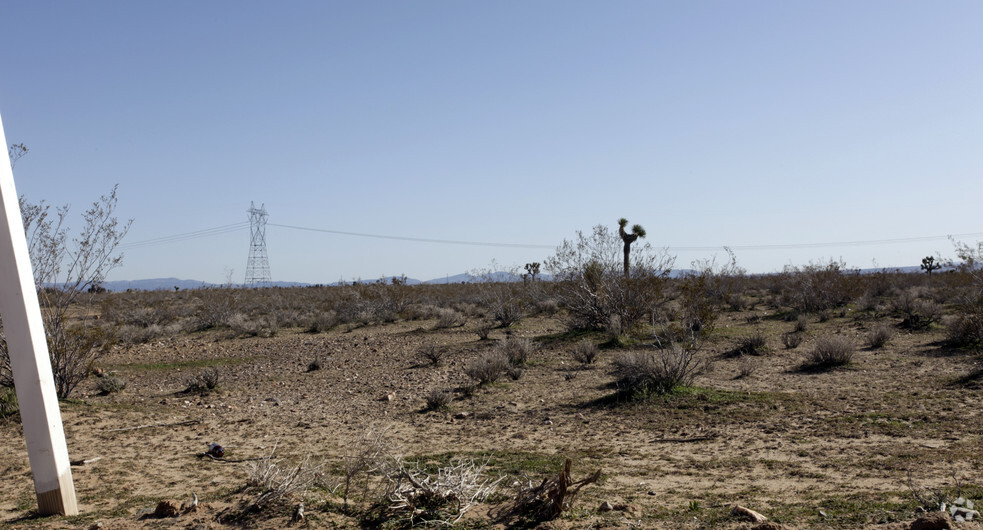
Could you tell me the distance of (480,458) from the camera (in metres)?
7.34

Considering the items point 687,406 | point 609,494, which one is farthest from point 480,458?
point 687,406

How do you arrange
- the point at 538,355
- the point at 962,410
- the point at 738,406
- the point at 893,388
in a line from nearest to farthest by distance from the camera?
the point at 962,410, the point at 738,406, the point at 893,388, the point at 538,355

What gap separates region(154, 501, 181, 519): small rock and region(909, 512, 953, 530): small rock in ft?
18.8

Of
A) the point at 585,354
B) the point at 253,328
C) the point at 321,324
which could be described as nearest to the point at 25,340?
the point at 585,354

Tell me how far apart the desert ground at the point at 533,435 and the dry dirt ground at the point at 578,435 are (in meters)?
0.04

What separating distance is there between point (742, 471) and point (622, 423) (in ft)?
9.14

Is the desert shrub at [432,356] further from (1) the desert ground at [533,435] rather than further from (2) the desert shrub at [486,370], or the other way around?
(2) the desert shrub at [486,370]

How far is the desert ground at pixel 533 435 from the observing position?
5191 mm

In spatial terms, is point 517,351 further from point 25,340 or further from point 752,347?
point 25,340

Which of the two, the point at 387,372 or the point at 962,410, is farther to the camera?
the point at 387,372

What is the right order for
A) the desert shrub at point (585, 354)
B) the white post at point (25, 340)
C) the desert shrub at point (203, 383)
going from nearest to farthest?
1. the white post at point (25, 340)
2. the desert shrub at point (203, 383)
3. the desert shrub at point (585, 354)

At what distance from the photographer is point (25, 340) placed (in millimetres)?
4531

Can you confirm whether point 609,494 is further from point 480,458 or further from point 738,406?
point 738,406

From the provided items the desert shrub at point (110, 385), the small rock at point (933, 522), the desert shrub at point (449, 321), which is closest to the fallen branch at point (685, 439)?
the small rock at point (933, 522)
